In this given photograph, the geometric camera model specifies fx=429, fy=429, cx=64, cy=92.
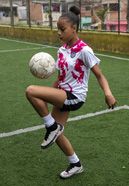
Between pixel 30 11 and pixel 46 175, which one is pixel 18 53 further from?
pixel 46 175

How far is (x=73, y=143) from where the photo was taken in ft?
17.2

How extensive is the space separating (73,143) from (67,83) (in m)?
1.38

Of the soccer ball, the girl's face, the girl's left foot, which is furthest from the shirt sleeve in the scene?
the girl's left foot

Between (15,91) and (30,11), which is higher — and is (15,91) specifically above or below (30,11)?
below

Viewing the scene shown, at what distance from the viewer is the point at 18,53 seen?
14.2 metres

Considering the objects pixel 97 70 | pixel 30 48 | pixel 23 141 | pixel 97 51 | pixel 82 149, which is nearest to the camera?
pixel 97 70

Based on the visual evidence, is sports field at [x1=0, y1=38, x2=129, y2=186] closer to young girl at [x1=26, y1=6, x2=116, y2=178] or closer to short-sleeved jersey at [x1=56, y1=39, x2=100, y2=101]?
young girl at [x1=26, y1=6, x2=116, y2=178]

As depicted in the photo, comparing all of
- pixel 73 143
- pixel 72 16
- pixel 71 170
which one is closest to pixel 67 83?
pixel 72 16

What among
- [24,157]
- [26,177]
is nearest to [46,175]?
[26,177]

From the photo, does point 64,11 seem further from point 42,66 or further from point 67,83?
point 67,83

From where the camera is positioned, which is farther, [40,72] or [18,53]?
[18,53]

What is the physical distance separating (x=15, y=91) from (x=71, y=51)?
447 centimetres

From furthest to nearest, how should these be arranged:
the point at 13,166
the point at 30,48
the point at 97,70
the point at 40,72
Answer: the point at 30,48 → the point at 13,166 → the point at 40,72 → the point at 97,70

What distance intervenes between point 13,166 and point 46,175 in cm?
43
